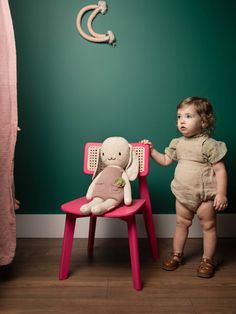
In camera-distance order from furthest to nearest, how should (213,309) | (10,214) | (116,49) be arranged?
(116,49), (10,214), (213,309)

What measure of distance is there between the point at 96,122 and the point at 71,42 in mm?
477

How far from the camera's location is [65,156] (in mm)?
1768

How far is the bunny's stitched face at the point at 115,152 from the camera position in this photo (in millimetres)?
1335

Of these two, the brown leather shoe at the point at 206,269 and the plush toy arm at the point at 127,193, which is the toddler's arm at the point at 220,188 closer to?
the brown leather shoe at the point at 206,269

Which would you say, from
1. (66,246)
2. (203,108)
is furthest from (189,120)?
(66,246)

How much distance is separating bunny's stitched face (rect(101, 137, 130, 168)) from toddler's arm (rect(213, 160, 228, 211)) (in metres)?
0.39

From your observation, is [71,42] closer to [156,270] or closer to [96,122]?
[96,122]

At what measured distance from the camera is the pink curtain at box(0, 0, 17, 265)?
1156 mm

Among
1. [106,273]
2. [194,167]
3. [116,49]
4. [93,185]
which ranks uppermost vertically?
[116,49]

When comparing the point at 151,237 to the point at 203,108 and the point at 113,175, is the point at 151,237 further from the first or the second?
the point at 203,108

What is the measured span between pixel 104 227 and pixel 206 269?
0.69 meters

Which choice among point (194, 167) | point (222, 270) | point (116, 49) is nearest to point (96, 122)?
point (116, 49)

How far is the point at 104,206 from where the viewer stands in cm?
117

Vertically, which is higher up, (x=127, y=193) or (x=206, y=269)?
(x=127, y=193)
